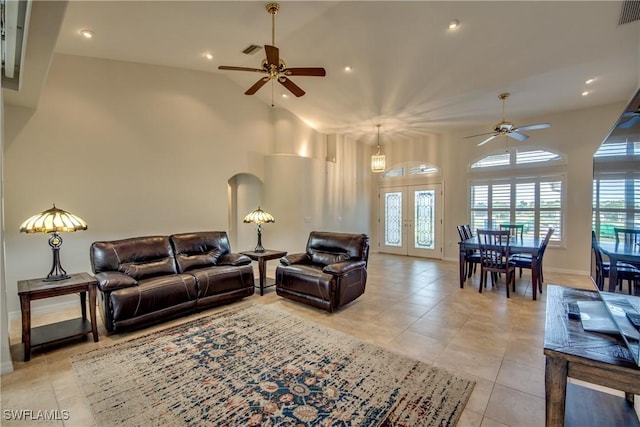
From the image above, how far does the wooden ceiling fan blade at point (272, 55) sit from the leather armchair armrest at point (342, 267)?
8.37ft

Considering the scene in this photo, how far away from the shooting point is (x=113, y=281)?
3100mm

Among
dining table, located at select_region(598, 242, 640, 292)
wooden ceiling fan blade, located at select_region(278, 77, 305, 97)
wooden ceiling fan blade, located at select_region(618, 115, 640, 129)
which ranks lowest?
dining table, located at select_region(598, 242, 640, 292)

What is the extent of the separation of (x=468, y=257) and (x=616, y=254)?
152 inches

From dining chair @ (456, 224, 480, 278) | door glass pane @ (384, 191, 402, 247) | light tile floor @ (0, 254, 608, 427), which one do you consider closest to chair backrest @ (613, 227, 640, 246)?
light tile floor @ (0, 254, 608, 427)

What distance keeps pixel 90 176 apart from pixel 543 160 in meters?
8.47

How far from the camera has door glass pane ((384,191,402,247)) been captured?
839 cm

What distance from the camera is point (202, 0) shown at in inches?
129

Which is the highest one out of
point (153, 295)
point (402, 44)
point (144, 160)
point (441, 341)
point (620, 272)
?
point (402, 44)

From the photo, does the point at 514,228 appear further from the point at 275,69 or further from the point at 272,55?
the point at 272,55

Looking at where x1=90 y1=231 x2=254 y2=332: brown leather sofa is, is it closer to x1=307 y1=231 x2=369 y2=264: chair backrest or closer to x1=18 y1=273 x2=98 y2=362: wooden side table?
x1=18 y1=273 x2=98 y2=362: wooden side table

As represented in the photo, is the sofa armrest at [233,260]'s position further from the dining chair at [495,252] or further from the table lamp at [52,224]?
the dining chair at [495,252]

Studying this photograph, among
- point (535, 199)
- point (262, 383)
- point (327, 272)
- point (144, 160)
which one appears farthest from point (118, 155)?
point (535, 199)

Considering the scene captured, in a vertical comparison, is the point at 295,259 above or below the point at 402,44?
below

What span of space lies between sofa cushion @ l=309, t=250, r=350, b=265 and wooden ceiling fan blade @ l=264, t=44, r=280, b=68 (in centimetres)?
269
